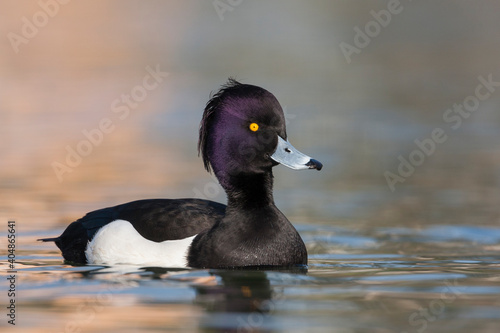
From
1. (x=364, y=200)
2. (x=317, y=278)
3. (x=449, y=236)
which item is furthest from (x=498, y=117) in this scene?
(x=317, y=278)

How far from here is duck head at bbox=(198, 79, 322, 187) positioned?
9117mm

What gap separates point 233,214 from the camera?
9211 mm

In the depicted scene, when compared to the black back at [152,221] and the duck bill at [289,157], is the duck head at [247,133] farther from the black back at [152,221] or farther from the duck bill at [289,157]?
the black back at [152,221]

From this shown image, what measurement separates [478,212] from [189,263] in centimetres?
411

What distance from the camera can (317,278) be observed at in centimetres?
868

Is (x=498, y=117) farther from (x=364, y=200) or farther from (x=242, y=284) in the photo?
(x=242, y=284)
